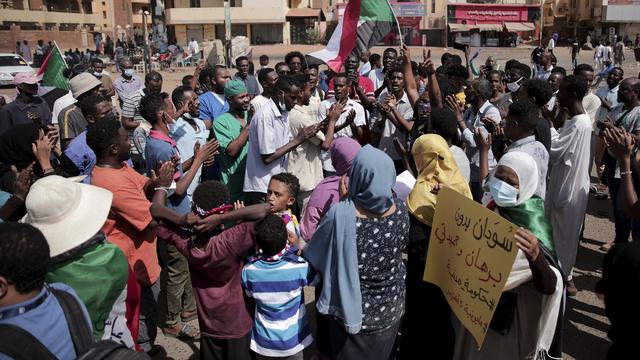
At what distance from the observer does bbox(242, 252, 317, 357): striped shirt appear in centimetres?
309

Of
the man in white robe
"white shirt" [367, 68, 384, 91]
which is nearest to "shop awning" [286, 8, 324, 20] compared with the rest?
"white shirt" [367, 68, 384, 91]

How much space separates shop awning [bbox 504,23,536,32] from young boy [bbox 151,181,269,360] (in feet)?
181

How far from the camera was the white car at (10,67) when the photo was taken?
22578 mm

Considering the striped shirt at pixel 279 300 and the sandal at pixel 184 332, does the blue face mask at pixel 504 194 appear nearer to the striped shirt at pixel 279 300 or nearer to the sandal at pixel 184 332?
the striped shirt at pixel 279 300

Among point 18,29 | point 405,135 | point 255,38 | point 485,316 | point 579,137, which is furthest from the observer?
point 255,38

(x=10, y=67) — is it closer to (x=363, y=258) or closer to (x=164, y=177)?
(x=164, y=177)

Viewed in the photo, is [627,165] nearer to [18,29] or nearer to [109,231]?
[109,231]

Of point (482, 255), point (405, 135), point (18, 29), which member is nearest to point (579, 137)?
point (405, 135)

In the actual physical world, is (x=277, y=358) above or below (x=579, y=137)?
below

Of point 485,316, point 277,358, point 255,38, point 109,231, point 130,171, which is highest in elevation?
point 255,38

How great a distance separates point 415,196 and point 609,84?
627 cm

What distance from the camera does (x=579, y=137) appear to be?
15.1ft

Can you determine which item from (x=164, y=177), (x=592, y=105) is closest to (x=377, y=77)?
(x=592, y=105)

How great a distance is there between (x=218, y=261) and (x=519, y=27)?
188 feet
